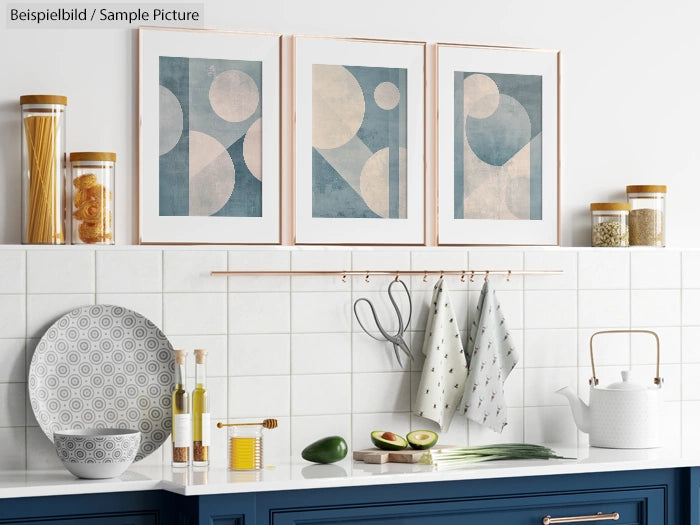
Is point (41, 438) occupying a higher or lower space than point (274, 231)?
lower

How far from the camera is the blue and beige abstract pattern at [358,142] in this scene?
2934 millimetres

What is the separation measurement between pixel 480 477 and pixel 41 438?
113 cm

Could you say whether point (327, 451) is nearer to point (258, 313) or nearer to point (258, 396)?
point (258, 396)

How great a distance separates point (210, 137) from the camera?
2.86 m

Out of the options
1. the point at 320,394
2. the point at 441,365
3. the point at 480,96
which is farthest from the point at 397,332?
the point at 480,96

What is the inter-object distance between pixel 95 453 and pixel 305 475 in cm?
51

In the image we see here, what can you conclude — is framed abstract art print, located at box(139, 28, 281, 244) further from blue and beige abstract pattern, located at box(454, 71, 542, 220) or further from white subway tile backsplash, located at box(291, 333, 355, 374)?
blue and beige abstract pattern, located at box(454, 71, 542, 220)

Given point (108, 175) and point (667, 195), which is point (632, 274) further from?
point (108, 175)

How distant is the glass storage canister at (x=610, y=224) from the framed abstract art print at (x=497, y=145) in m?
0.12

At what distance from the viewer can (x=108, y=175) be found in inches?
108

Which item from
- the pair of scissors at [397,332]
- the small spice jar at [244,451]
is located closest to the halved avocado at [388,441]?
the pair of scissors at [397,332]

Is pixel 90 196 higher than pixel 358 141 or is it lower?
lower

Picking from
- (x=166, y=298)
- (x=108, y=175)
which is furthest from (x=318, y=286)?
(x=108, y=175)

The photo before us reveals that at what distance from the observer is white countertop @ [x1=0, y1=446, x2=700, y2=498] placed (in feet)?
7.98
